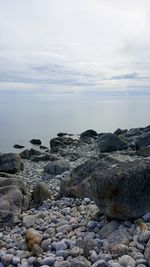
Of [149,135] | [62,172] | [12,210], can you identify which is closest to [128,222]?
[12,210]

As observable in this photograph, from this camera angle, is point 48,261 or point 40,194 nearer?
point 48,261

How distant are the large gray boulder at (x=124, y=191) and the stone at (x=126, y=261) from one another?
1270 mm

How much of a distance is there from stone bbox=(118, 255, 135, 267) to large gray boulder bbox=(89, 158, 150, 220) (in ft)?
4.17

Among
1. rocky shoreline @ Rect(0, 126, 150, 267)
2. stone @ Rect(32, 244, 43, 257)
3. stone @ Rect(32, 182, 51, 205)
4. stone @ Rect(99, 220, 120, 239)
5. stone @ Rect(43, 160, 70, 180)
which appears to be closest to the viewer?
rocky shoreline @ Rect(0, 126, 150, 267)

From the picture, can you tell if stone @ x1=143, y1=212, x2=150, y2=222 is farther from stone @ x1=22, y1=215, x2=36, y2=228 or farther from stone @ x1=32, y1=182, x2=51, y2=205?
stone @ x1=32, y1=182, x2=51, y2=205

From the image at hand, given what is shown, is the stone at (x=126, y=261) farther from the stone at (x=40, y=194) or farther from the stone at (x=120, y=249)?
the stone at (x=40, y=194)

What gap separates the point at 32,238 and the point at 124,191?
6.75 ft

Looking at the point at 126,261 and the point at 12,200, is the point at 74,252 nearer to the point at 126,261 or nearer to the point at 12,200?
the point at 126,261

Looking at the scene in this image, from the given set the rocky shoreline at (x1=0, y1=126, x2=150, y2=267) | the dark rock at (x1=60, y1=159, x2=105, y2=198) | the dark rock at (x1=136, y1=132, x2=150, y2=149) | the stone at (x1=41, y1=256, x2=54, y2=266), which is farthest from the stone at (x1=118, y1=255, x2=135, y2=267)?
the dark rock at (x1=136, y1=132, x2=150, y2=149)

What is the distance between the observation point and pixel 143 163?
775 centimetres

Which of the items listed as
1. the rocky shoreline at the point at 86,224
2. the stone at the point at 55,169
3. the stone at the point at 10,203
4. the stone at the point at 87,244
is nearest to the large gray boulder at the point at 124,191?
the rocky shoreline at the point at 86,224

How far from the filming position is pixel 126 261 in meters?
5.98

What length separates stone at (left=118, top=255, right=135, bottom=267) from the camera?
5.92 metres

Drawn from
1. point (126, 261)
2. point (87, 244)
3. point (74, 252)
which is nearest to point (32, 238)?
point (74, 252)
